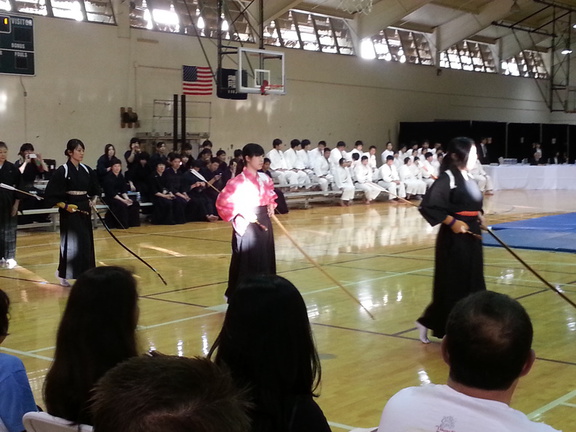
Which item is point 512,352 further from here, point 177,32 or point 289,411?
point 177,32

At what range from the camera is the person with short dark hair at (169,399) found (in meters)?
1.10

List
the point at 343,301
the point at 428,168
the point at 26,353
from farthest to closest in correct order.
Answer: the point at 428,168, the point at 343,301, the point at 26,353

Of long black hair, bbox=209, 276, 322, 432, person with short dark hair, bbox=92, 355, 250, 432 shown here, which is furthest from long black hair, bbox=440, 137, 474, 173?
person with short dark hair, bbox=92, 355, 250, 432

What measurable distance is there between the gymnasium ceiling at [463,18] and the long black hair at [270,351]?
1871 centimetres

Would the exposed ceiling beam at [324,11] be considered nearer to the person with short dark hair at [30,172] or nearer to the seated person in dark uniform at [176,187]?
the seated person in dark uniform at [176,187]

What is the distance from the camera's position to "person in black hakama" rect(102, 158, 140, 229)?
14484mm

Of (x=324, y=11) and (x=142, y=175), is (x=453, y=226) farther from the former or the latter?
(x=324, y=11)

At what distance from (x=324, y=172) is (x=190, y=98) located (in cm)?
379

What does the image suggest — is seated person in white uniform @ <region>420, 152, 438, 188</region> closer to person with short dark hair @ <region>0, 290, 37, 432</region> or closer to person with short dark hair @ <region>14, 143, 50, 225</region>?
person with short dark hair @ <region>14, 143, 50, 225</region>

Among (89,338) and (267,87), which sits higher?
(267,87)

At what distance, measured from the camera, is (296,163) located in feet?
64.2

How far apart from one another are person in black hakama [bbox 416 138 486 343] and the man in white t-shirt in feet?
12.7

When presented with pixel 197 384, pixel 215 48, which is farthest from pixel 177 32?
pixel 197 384

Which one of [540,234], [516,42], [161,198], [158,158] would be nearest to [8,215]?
[161,198]
